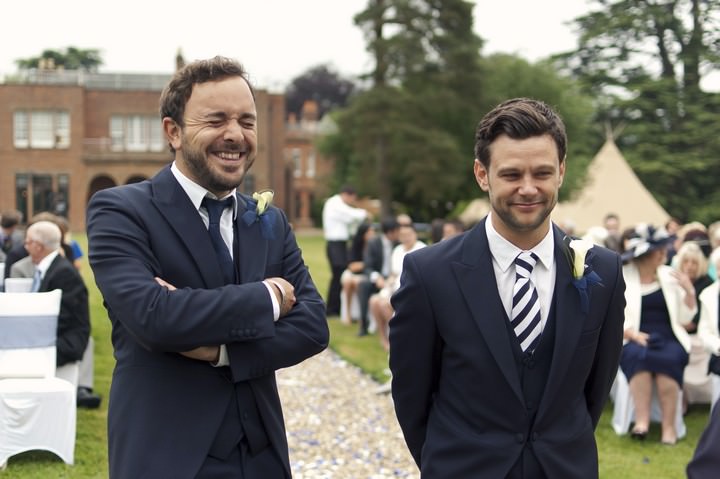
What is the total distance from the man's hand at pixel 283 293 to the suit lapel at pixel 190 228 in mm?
182

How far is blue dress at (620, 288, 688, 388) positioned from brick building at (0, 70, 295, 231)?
3941cm

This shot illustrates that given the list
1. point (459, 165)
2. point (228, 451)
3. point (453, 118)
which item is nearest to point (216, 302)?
point (228, 451)

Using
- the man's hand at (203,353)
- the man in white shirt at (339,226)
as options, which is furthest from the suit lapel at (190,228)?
the man in white shirt at (339,226)

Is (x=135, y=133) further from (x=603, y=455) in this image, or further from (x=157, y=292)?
(x=157, y=292)

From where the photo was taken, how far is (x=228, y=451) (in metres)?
2.61

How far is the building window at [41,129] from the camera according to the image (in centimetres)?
4697

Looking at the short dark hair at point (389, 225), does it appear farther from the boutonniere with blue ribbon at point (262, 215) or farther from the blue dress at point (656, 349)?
the boutonniere with blue ribbon at point (262, 215)

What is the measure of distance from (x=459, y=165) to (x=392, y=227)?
81.7ft

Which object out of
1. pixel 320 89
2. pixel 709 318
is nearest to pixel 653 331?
pixel 709 318

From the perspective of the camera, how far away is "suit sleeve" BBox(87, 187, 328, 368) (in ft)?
8.27

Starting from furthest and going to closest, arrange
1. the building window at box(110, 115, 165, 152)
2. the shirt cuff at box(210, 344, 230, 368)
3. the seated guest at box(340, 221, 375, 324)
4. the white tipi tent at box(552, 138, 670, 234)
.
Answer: the building window at box(110, 115, 165, 152) < the white tipi tent at box(552, 138, 670, 234) < the seated guest at box(340, 221, 375, 324) < the shirt cuff at box(210, 344, 230, 368)

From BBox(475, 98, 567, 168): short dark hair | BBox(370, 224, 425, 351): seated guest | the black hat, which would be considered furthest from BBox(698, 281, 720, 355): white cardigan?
BBox(475, 98, 567, 168): short dark hair

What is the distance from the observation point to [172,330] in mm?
2506

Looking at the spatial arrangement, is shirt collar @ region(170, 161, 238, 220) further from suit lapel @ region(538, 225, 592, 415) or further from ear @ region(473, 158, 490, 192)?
suit lapel @ region(538, 225, 592, 415)
